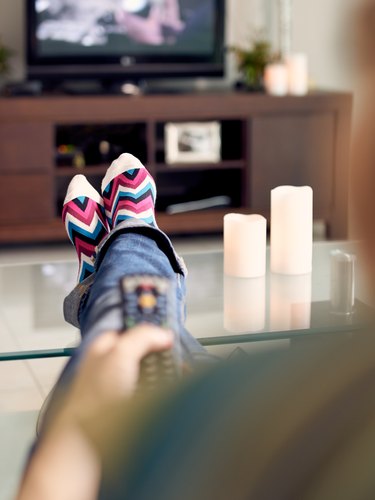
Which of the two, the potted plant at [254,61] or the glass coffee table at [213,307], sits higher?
the potted plant at [254,61]

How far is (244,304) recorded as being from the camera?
2.16 m

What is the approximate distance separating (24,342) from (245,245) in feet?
2.01

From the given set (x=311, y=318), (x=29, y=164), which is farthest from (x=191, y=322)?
(x=29, y=164)

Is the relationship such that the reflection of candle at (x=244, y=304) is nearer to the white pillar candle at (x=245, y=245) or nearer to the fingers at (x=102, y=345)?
the white pillar candle at (x=245, y=245)

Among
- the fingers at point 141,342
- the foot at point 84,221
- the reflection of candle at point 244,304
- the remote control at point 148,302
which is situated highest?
the remote control at point 148,302

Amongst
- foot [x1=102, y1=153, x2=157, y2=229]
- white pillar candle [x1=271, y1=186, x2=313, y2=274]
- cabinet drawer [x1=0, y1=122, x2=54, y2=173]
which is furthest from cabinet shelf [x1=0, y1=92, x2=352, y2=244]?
white pillar candle [x1=271, y1=186, x2=313, y2=274]

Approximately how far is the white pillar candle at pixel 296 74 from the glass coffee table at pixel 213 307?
6.14 feet

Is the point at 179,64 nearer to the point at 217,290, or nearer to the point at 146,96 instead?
the point at 146,96

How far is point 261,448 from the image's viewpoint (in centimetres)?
48

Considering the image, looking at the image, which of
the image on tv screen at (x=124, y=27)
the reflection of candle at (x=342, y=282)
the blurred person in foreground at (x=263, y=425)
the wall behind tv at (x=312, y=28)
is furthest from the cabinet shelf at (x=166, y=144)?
the blurred person in foreground at (x=263, y=425)

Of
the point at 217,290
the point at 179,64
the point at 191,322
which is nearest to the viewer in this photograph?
the point at 191,322

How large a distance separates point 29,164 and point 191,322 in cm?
224

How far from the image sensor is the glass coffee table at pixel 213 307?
1.91 m

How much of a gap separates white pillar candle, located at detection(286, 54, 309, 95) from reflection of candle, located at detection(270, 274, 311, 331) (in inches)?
84.4
